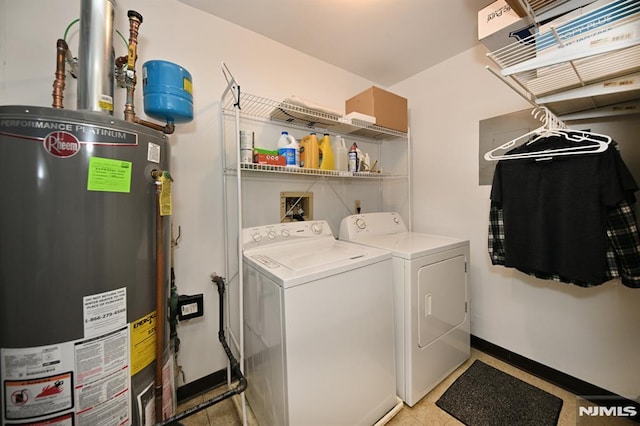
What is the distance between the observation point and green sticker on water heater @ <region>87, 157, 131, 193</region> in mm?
861

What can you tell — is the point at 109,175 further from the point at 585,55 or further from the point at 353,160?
the point at 585,55

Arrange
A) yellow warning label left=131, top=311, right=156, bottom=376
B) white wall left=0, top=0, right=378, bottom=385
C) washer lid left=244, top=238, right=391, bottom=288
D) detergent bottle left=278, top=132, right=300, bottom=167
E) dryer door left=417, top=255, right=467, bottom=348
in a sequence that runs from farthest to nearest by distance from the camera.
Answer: detergent bottle left=278, top=132, right=300, bottom=167, dryer door left=417, top=255, right=467, bottom=348, white wall left=0, top=0, right=378, bottom=385, washer lid left=244, top=238, right=391, bottom=288, yellow warning label left=131, top=311, right=156, bottom=376

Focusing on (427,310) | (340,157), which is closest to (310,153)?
(340,157)

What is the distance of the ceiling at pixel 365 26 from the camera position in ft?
5.18

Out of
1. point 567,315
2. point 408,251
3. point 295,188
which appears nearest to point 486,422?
point 567,315

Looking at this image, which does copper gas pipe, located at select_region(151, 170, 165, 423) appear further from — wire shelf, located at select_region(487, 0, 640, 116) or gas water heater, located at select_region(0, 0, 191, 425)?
wire shelf, located at select_region(487, 0, 640, 116)

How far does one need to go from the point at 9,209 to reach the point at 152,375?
848 millimetres

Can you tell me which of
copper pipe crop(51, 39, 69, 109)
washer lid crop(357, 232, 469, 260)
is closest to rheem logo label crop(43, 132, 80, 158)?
copper pipe crop(51, 39, 69, 109)

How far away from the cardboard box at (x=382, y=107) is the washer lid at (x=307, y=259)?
1.20 metres

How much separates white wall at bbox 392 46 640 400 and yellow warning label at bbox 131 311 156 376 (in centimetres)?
232

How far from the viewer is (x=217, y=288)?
66.9 inches

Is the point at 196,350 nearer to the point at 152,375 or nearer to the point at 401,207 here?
the point at 152,375

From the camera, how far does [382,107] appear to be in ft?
6.95

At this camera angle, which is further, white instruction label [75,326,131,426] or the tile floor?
the tile floor
